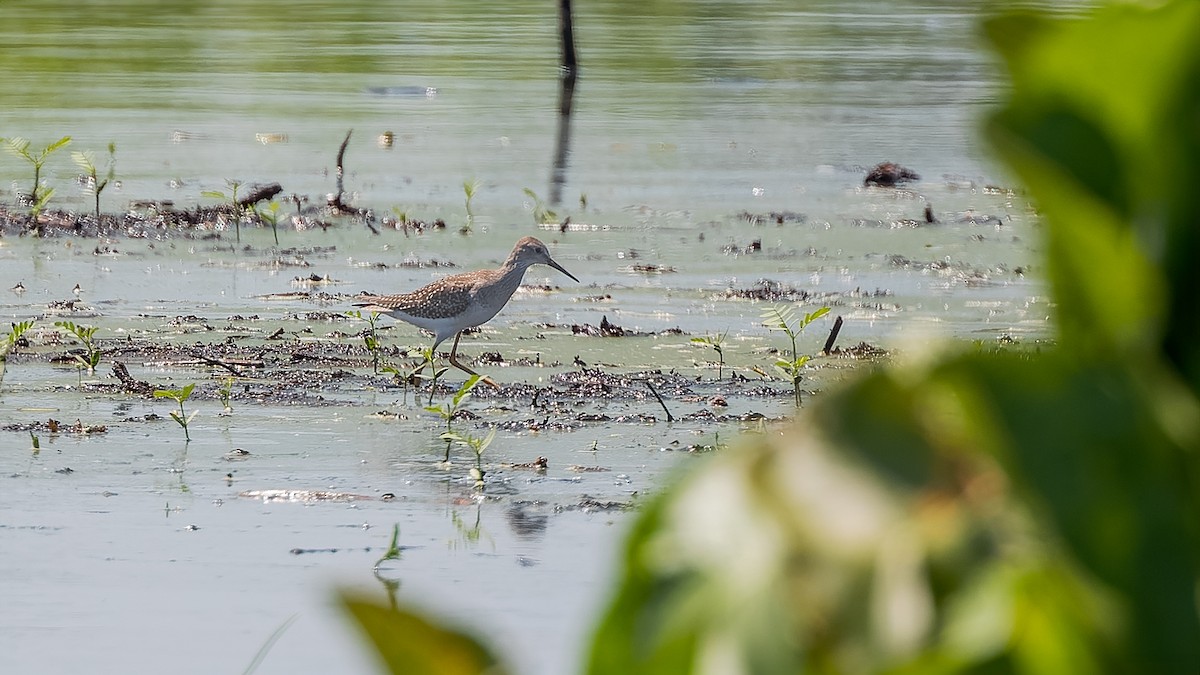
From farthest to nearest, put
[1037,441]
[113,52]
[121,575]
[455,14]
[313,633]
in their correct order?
[455,14], [113,52], [121,575], [313,633], [1037,441]

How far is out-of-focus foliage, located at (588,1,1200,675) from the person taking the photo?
47 centimetres

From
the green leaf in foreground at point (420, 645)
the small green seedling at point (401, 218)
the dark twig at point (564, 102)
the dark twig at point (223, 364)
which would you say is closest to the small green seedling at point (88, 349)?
the dark twig at point (223, 364)

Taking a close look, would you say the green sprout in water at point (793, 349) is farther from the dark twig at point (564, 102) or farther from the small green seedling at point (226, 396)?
the dark twig at point (564, 102)

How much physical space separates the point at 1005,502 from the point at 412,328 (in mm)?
7781

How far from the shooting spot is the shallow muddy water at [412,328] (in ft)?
14.8

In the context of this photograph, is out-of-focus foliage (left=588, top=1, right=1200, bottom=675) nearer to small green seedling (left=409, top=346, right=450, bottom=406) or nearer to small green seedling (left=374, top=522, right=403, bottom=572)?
small green seedling (left=374, top=522, right=403, bottom=572)

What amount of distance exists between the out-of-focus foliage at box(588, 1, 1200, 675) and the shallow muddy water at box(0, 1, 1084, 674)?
0.03 m

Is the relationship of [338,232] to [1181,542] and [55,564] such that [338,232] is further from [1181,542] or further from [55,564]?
[1181,542]

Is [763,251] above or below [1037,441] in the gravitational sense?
below

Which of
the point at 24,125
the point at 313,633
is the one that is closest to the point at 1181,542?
the point at 313,633

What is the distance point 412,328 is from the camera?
8.20 meters

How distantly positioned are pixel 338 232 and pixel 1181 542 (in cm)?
953

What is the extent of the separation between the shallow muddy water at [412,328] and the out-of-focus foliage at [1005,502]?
3cm

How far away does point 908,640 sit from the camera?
0.47 meters
